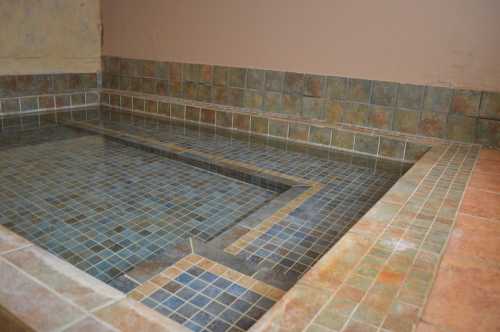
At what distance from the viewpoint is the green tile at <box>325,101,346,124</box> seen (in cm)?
350

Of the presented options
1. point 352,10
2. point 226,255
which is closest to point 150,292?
point 226,255

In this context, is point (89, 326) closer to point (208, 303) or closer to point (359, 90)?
point (208, 303)

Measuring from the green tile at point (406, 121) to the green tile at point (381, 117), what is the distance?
4 centimetres

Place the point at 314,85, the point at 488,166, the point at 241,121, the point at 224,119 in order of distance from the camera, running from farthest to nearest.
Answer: the point at 224,119 < the point at 241,121 < the point at 314,85 < the point at 488,166

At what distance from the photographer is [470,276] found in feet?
4.32

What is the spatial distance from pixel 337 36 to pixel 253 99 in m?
0.95

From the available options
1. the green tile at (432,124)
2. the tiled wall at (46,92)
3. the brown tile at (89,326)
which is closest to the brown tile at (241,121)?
the green tile at (432,124)

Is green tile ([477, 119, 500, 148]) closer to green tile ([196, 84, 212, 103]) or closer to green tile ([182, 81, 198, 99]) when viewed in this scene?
green tile ([196, 84, 212, 103])

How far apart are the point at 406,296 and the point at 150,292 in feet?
2.77

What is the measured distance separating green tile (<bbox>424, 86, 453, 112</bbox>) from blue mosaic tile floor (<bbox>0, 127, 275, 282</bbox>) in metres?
1.50

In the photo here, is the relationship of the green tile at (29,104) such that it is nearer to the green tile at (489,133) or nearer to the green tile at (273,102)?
the green tile at (273,102)

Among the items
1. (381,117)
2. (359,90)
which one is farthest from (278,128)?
(381,117)

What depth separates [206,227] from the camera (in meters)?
2.09

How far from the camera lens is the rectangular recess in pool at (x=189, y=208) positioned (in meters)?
1.54
